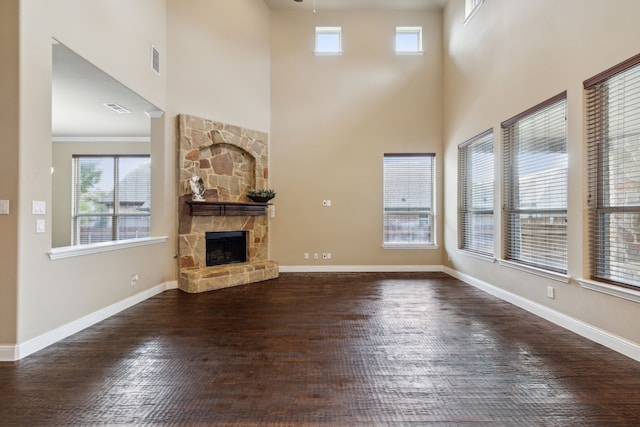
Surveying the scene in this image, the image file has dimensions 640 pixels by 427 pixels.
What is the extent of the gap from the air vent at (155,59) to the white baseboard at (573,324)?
19.4 feet

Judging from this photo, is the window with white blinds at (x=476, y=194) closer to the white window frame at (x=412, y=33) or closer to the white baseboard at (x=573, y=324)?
the white baseboard at (x=573, y=324)

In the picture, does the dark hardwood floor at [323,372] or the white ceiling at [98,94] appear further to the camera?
the white ceiling at [98,94]

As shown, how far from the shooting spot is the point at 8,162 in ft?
8.85

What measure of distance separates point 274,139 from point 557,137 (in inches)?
186

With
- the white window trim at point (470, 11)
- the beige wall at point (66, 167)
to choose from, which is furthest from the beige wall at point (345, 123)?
the beige wall at point (66, 167)

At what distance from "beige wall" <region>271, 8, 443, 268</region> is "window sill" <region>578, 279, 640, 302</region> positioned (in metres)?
3.55

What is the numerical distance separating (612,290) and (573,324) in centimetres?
63

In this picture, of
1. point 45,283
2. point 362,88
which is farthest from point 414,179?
point 45,283

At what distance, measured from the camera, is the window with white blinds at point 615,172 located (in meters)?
2.73

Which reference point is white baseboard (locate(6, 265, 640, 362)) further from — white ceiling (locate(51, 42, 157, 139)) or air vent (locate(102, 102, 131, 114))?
air vent (locate(102, 102, 131, 114))

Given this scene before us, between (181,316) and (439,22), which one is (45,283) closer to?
(181,316)

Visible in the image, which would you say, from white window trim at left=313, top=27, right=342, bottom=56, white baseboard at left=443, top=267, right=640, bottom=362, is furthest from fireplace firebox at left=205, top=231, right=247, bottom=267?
white baseboard at left=443, top=267, right=640, bottom=362

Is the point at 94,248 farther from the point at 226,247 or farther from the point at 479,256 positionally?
the point at 479,256

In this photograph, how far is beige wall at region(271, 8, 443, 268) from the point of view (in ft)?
21.8
